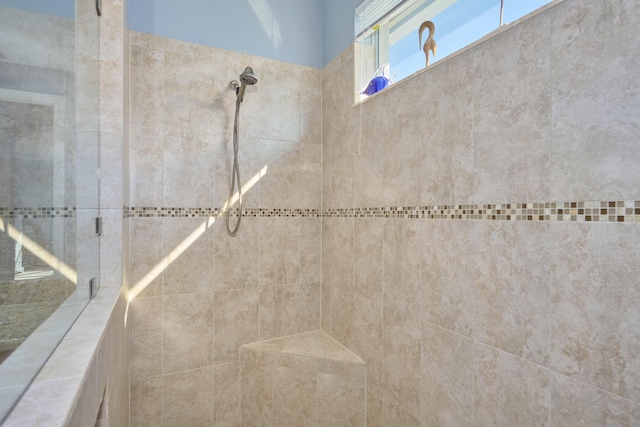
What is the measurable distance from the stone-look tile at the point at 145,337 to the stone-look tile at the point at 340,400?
3.05ft

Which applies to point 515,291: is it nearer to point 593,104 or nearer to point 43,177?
point 593,104

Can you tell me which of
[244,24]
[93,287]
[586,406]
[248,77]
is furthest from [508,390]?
[244,24]

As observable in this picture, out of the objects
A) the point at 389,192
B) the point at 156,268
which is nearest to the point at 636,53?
the point at 389,192

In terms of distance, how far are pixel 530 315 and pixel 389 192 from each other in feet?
2.71

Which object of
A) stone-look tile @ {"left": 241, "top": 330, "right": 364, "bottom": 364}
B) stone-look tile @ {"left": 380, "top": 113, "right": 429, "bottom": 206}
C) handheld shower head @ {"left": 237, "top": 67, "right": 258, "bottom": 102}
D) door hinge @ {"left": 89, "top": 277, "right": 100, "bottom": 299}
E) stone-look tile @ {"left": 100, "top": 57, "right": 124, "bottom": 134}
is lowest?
stone-look tile @ {"left": 241, "top": 330, "right": 364, "bottom": 364}

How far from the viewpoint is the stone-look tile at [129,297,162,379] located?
5.86 feet

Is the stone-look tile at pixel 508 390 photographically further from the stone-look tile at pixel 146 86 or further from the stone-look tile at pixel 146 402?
the stone-look tile at pixel 146 86

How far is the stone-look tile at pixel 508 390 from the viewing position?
0.98 metres

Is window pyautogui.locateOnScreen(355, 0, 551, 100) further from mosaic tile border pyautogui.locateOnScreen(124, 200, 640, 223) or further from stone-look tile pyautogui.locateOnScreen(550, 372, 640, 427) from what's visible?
stone-look tile pyautogui.locateOnScreen(550, 372, 640, 427)

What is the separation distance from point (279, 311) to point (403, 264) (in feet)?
3.29

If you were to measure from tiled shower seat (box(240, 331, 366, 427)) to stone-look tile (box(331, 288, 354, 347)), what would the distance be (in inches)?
3.1

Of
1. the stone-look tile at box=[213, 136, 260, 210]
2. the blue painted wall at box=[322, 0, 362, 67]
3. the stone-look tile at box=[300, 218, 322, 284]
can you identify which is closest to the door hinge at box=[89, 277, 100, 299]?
the stone-look tile at box=[213, 136, 260, 210]

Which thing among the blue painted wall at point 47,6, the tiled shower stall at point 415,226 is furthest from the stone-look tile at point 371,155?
the blue painted wall at point 47,6

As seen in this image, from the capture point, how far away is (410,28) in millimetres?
1756
